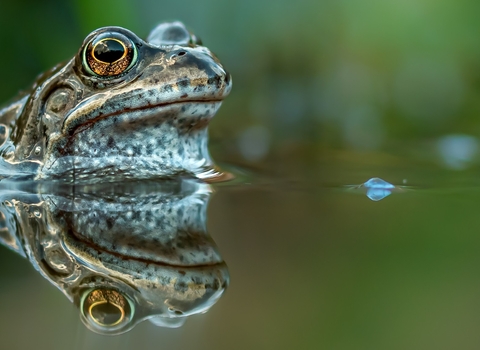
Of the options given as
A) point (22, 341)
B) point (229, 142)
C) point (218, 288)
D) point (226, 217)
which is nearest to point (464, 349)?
point (218, 288)

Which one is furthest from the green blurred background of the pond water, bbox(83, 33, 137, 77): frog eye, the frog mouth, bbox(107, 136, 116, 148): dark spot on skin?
bbox(83, 33, 137, 77): frog eye

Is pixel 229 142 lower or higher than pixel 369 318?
higher

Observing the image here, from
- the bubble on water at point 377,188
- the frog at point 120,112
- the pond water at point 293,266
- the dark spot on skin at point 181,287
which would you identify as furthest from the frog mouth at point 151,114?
the dark spot on skin at point 181,287

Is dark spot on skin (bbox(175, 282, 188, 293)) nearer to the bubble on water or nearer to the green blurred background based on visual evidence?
the green blurred background

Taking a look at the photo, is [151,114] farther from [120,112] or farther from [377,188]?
[377,188]

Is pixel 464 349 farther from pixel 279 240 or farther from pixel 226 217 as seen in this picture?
pixel 226 217

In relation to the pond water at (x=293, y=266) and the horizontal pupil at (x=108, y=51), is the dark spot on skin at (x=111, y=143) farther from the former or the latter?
the horizontal pupil at (x=108, y=51)

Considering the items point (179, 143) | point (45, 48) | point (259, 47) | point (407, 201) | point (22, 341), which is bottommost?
point (22, 341)
